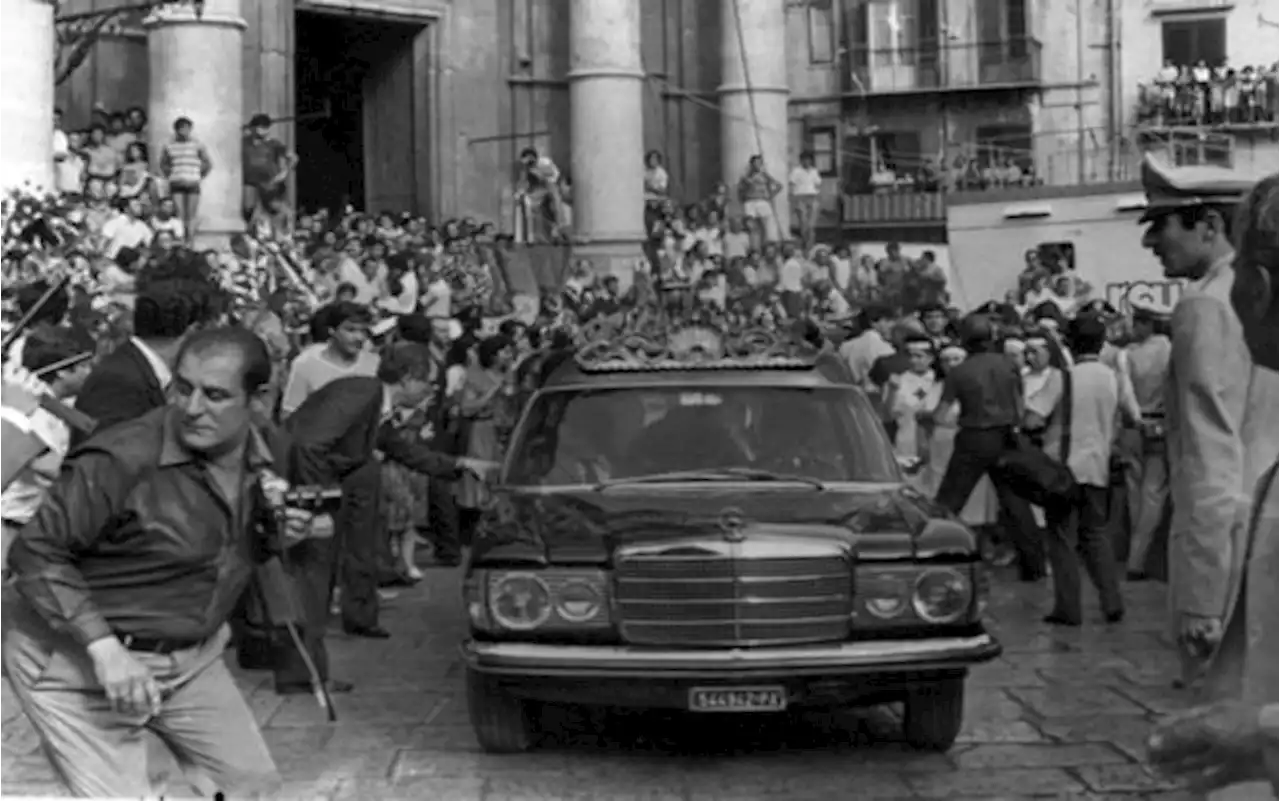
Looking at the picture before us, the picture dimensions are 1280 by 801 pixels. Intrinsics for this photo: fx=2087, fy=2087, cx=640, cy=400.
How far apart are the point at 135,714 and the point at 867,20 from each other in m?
44.7

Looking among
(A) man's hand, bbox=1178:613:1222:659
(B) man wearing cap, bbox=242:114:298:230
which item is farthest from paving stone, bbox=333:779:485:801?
(B) man wearing cap, bbox=242:114:298:230

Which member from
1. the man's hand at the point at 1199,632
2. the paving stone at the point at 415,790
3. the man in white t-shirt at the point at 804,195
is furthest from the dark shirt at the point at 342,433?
the man in white t-shirt at the point at 804,195

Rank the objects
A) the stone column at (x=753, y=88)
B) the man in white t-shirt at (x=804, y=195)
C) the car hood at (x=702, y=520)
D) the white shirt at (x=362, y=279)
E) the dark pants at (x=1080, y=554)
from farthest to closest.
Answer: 1. the man in white t-shirt at (x=804, y=195)
2. the stone column at (x=753, y=88)
3. the white shirt at (x=362, y=279)
4. the dark pants at (x=1080, y=554)
5. the car hood at (x=702, y=520)

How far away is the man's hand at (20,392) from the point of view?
5.41 meters

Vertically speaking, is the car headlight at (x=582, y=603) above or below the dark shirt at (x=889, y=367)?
below

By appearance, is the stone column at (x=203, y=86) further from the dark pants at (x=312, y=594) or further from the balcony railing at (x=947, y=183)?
the balcony railing at (x=947, y=183)

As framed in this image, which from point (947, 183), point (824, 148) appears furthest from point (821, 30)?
point (947, 183)

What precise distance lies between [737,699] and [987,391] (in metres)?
5.16

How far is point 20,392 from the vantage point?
541 centimetres

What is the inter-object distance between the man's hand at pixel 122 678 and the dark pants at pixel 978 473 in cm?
826

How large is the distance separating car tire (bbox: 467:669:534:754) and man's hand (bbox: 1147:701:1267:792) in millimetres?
5716

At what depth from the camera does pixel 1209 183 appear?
5.90 meters

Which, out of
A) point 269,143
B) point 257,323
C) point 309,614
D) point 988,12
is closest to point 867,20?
point 988,12

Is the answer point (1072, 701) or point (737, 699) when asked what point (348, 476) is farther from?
point (1072, 701)
